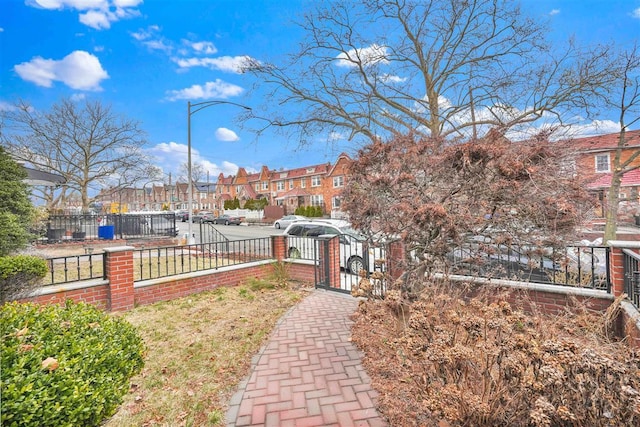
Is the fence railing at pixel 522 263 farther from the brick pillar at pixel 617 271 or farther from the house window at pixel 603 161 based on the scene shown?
the house window at pixel 603 161

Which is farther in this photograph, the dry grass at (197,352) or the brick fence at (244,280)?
the brick fence at (244,280)

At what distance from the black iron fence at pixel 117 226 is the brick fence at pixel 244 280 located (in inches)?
399

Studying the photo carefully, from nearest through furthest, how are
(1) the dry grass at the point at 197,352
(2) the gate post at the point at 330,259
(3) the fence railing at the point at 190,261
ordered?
(1) the dry grass at the point at 197,352, (3) the fence railing at the point at 190,261, (2) the gate post at the point at 330,259

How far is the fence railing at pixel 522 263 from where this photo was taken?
13.7 ft

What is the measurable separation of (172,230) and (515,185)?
54.5ft

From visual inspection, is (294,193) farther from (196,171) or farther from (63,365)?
(63,365)

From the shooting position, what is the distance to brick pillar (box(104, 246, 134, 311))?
5813 mm

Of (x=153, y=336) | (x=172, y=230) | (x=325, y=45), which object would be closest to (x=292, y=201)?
(x=172, y=230)

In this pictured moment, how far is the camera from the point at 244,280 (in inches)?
318

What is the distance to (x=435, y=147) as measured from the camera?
14.0 ft

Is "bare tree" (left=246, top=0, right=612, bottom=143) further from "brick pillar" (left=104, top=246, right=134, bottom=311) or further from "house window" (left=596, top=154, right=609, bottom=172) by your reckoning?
"house window" (left=596, top=154, right=609, bottom=172)

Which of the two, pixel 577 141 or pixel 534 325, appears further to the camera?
pixel 577 141

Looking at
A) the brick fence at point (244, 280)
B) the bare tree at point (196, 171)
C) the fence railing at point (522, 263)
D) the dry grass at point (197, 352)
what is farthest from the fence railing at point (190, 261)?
the bare tree at point (196, 171)

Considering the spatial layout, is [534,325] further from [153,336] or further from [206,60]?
[206,60]
